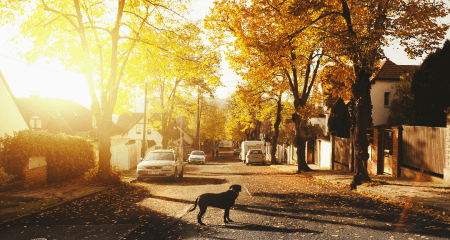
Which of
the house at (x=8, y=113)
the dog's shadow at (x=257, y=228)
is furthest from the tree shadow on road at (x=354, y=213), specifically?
the house at (x=8, y=113)

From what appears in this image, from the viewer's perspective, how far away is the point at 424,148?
12969mm

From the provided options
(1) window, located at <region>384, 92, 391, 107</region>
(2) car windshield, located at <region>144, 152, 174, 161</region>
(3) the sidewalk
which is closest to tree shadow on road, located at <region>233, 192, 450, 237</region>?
(3) the sidewalk

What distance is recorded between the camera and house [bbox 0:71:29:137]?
23.7m

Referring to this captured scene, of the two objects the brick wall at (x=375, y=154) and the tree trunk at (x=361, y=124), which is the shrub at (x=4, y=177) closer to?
the tree trunk at (x=361, y=124)

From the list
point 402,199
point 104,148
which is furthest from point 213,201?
point 104,148

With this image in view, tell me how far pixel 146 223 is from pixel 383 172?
523 inches

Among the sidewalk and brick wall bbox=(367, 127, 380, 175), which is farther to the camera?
brick wall bbox=(367, 127, 380, 175)

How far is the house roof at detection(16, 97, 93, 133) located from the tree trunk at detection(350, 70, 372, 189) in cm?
3906

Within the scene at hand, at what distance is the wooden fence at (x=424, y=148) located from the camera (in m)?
12.0

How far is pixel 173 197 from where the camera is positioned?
10.8m

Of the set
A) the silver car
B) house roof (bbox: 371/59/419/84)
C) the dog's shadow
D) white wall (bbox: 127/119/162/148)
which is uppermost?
house roof (bbox: 371/59/419/84)

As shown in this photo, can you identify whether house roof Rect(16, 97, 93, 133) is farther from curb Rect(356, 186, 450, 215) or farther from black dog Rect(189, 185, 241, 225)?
black dog Rect(189, 185, 241, 225)

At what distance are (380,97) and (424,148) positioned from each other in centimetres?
2217

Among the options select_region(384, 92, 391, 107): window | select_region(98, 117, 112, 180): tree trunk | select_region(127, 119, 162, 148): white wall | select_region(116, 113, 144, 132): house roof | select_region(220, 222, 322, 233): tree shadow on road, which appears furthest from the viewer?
select_region(116, 113, 144, 132): house roof
